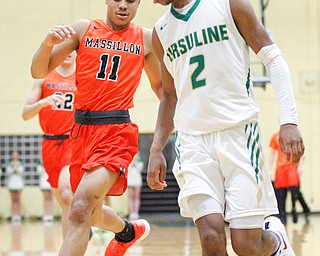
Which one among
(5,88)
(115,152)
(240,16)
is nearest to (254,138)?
(240,16)

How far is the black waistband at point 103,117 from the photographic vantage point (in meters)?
5.43

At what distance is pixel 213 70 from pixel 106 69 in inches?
61.5

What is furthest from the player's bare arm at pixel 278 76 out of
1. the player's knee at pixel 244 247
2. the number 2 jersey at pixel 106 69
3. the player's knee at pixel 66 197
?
the player's knee at pixel 66 197

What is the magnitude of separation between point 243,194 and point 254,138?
1.12 ft

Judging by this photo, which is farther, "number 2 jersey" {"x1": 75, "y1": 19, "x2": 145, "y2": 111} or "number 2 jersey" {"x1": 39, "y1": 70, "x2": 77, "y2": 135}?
"number 2 jersey" {"x1": 39, "y1": 70, "x2": 77, "y2": 135}

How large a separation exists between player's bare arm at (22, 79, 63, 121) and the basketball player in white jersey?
3.14 m

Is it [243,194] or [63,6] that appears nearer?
[243,194]

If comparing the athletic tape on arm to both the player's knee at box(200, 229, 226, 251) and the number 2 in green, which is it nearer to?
the number 2 in green

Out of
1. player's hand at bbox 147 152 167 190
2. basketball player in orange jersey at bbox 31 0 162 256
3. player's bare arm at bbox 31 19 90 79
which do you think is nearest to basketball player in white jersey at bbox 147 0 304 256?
player's hand at bbox 147 152 167 190

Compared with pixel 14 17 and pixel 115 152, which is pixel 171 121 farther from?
pixel 14 17

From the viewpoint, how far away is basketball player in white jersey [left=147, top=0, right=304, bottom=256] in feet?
13.0

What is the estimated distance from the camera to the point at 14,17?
57.1ft

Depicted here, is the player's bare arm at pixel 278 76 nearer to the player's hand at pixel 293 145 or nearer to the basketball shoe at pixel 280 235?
the player's hand at pixel 293 145

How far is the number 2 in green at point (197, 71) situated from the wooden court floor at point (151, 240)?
4.10 metres
